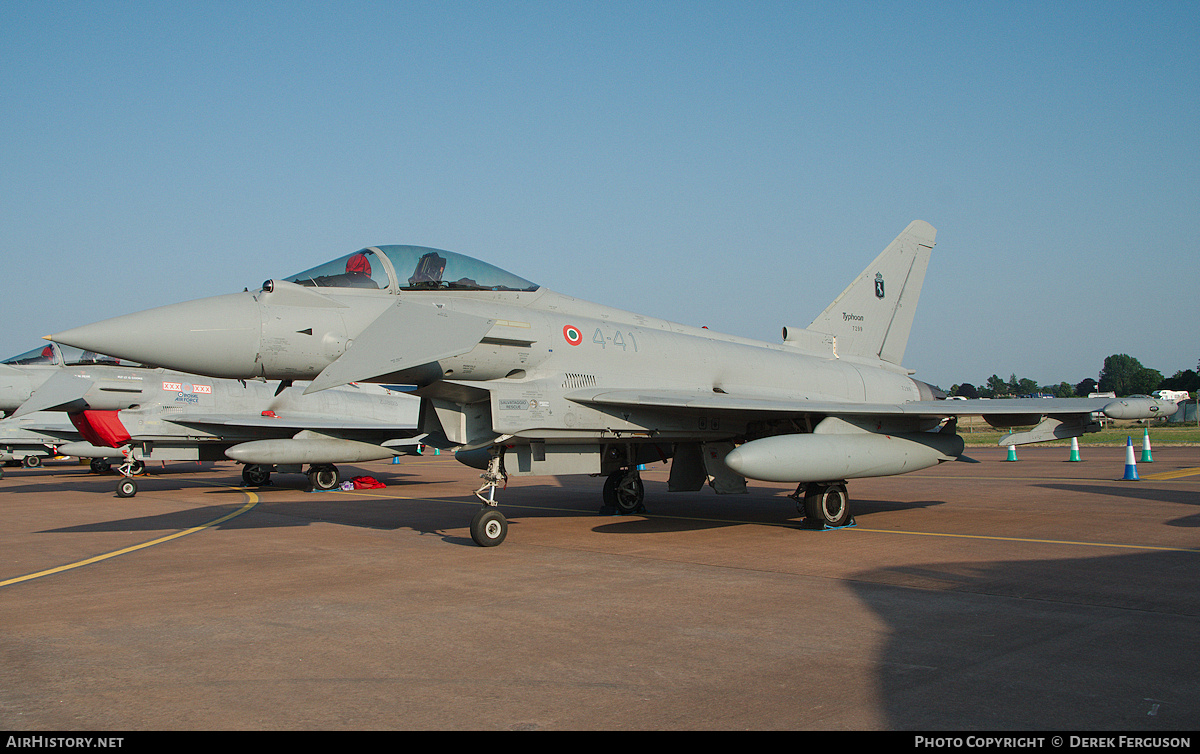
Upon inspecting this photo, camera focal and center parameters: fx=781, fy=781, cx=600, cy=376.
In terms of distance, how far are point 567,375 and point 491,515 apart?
5.97ft

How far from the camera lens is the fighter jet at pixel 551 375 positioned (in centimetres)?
753

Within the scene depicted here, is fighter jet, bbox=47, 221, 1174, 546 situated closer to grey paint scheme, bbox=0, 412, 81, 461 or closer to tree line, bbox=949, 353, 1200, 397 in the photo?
grey paint scheme, bbox=0, 412, 81, 461

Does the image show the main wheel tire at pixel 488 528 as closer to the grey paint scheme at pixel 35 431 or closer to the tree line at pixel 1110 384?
the grey paint scheme at pixel 35 431

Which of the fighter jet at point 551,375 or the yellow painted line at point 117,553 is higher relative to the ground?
the fighter jet at point 551,375

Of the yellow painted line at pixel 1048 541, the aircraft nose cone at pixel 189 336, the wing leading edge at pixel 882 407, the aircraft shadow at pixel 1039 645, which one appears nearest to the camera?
the aircraft shadow at pixel 1039 645

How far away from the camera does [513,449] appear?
29.9 feet

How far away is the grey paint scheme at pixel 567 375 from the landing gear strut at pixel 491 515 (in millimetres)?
132

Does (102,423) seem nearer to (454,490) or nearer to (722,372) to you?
A: (454,490)

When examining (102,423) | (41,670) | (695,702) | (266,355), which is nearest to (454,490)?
(102,423)

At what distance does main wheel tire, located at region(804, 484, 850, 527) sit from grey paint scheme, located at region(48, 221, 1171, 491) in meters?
0.64

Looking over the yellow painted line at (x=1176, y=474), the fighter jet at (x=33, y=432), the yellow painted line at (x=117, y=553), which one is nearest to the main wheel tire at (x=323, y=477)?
the yellow painted line at (x=117, y=553)

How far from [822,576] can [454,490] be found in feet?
40.5

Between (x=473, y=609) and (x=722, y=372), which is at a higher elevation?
(x=722, y=372)

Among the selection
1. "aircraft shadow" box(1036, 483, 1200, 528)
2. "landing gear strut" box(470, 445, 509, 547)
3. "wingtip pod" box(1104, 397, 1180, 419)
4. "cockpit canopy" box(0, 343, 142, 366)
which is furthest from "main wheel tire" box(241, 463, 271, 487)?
"wingtip pod" box(1104, 397, 1180, 419)
